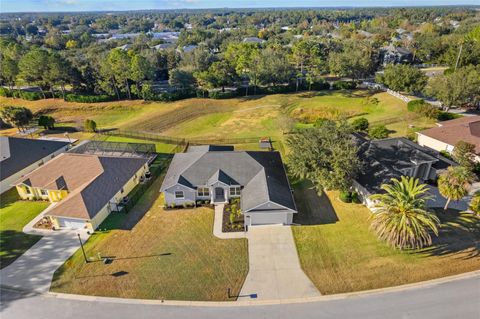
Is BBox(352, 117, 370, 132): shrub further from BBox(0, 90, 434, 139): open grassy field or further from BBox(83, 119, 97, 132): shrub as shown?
BBox(83, 119, 97, 132): shrub

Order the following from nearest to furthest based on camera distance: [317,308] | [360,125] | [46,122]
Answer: [317,308] < [360,125] < [46,122]

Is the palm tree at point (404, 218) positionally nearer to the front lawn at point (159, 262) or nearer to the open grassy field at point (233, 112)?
the front lawn at point (159, 262)

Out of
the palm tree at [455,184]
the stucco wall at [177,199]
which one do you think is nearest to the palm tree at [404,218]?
the palm tree at [455,184]

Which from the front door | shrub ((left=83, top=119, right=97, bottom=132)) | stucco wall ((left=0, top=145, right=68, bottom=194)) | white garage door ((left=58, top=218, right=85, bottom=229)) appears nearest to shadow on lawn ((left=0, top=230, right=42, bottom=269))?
white garage door ((left=58, top=218, right=85, bottom=229))

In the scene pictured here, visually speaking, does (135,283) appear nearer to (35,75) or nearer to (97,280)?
(97,280)

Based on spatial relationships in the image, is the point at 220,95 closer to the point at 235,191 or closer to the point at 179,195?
the point at 235,191

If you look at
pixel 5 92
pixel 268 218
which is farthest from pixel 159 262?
pixel 5 92
